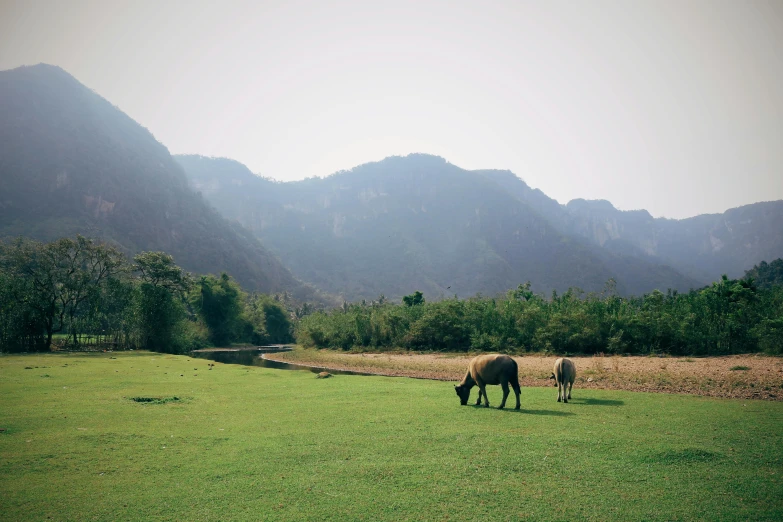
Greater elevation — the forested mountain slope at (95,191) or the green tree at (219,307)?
the forested mountain slope at (95,191)

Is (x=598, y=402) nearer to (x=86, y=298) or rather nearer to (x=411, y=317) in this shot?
(x=411, y=317)

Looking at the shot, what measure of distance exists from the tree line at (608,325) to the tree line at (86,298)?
78.4 ft

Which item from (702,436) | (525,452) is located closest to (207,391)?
(525,452)

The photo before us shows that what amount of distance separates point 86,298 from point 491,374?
45.0 m

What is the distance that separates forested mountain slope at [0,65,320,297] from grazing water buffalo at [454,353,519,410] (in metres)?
125

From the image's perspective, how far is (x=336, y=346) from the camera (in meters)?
57.5

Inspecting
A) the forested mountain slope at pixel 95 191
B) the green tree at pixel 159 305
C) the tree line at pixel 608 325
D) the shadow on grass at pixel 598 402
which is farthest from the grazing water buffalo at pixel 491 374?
the forested mountain slope at pixel 95 191

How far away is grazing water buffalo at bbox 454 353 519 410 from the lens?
13.0 metres

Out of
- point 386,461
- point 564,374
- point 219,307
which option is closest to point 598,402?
point 564,374

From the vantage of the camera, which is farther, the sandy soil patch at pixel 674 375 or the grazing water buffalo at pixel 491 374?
the sandy soil patch at pixel 674 375

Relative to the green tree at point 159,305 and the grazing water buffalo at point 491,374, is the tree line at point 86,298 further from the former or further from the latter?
the grazing water buffalo at point 491,374

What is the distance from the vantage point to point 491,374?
13305mm

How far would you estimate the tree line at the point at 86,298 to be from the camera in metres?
37.6

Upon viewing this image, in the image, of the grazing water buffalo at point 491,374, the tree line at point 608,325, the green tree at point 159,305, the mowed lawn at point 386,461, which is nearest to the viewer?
the mowed lawn at point 386,461
